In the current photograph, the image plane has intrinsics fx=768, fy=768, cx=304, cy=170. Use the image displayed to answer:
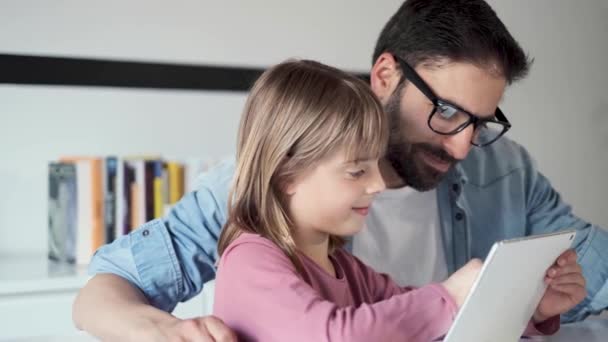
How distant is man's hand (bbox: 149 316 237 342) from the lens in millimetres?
847

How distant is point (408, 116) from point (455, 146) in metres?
0.10

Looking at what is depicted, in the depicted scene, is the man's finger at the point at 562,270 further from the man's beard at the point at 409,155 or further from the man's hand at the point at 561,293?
the man's beard at the point at 409,155

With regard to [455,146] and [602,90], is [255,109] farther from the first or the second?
[602,90]

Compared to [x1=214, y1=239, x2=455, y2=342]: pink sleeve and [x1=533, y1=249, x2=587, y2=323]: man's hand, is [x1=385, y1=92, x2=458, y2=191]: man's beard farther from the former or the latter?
[x1=214, y1=239, x2=455, y2=342]: pink sleeve

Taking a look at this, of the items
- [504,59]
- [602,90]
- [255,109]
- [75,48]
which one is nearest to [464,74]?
[504,59]

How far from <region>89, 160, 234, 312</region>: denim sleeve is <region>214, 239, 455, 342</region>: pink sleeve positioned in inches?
13.6

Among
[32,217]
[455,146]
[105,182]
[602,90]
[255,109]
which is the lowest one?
[32,217]

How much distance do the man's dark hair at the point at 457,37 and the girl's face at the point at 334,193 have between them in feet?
1.41

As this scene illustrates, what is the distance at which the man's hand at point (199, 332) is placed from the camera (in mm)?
847

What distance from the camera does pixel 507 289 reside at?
0.90m

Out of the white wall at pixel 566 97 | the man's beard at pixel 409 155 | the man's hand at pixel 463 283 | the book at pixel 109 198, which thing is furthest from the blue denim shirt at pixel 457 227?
the white wall at pixel 566 97

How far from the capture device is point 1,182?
2479 mm

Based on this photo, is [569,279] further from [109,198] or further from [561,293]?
[109,198]

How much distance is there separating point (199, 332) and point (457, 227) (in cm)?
87
